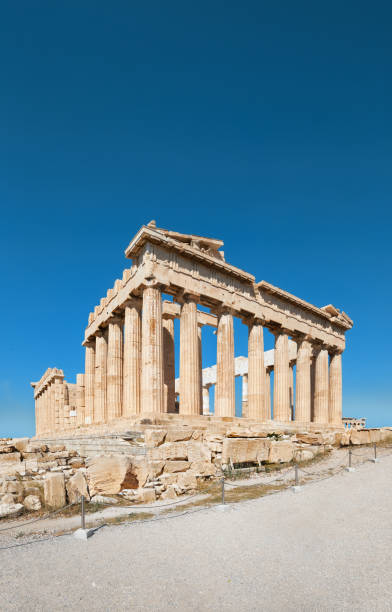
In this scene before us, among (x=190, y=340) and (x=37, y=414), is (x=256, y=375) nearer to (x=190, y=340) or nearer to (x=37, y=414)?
(x=190, y=340)

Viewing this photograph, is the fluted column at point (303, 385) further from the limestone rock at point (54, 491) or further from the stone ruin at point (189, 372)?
the limestone rock at point (54, 491)

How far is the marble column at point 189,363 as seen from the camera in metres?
21.6

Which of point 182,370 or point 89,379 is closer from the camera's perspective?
point 182,370

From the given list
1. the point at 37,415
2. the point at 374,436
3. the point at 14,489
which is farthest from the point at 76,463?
the point at 37,415

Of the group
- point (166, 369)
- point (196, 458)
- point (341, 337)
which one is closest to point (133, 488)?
point (196, 458)

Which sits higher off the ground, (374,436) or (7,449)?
(7,449)

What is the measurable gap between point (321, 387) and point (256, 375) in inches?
354

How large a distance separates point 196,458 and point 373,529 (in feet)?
23.0

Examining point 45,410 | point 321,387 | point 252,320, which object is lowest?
point 45,410

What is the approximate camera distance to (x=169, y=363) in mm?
26953

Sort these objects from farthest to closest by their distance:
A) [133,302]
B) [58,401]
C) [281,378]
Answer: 1. [58,401]
2. [281,378]
3. [133,302]

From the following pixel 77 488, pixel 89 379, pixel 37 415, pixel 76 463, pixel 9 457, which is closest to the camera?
pixel 77 488

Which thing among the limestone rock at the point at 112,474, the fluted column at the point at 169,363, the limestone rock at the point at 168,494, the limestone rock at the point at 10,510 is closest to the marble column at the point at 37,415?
the fluted column at the point at 169,363

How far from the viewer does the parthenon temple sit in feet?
68.5
